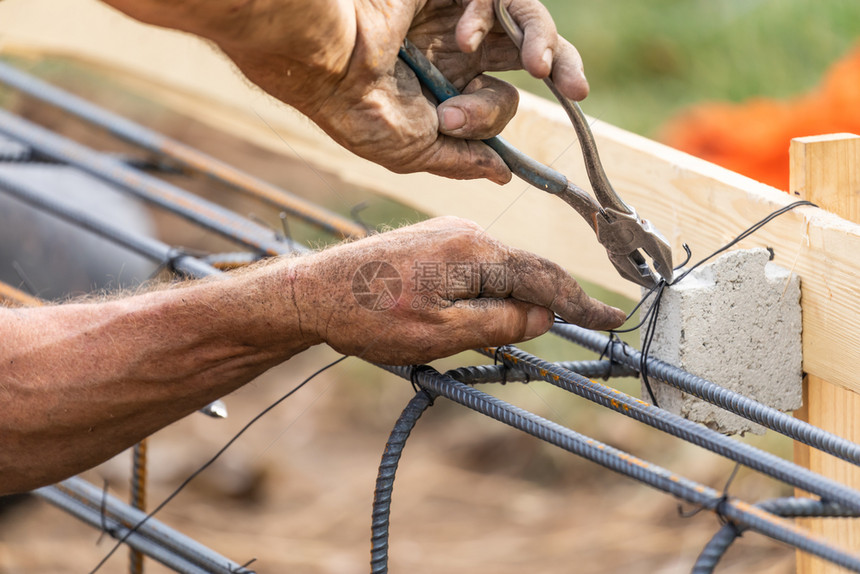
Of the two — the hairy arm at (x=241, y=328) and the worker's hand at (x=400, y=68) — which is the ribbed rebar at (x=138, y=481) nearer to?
the hairy arm at (x=241, y=328)

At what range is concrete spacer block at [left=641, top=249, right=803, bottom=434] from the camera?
1.35 m

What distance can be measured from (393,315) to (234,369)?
0.32 metres

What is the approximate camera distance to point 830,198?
1433mm

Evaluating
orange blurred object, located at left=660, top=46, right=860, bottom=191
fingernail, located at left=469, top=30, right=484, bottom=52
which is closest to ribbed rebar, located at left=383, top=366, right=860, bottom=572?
fingernail, located at left=469, top=30, right=484, bottom=52

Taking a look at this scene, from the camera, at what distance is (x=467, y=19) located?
1.12m

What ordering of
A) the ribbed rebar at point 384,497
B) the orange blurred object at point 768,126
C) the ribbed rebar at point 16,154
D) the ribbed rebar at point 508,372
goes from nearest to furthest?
the ribbed rebar at point 384,497 < the ribbed rebar at point 508,372 < the ribbed rebar at point 16,154 < the orange blurred object at point 768,126

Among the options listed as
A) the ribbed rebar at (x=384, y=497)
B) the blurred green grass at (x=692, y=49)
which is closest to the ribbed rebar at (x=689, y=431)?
the ribbed rebar at (x=384, y=497)

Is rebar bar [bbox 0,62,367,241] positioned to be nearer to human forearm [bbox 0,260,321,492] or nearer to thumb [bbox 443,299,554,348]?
human forearm [bbox 0,260,321,492]

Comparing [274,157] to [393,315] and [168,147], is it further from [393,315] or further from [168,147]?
[393,315]

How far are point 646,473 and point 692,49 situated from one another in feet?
13.3

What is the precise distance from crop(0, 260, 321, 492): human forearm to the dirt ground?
182cm

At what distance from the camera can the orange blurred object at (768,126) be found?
283 cm

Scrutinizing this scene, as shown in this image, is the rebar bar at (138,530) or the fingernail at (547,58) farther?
the rebar bar at (138,530)

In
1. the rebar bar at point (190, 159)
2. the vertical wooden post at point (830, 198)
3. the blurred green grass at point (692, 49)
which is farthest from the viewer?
the blurred green grass at point (692, 49)
